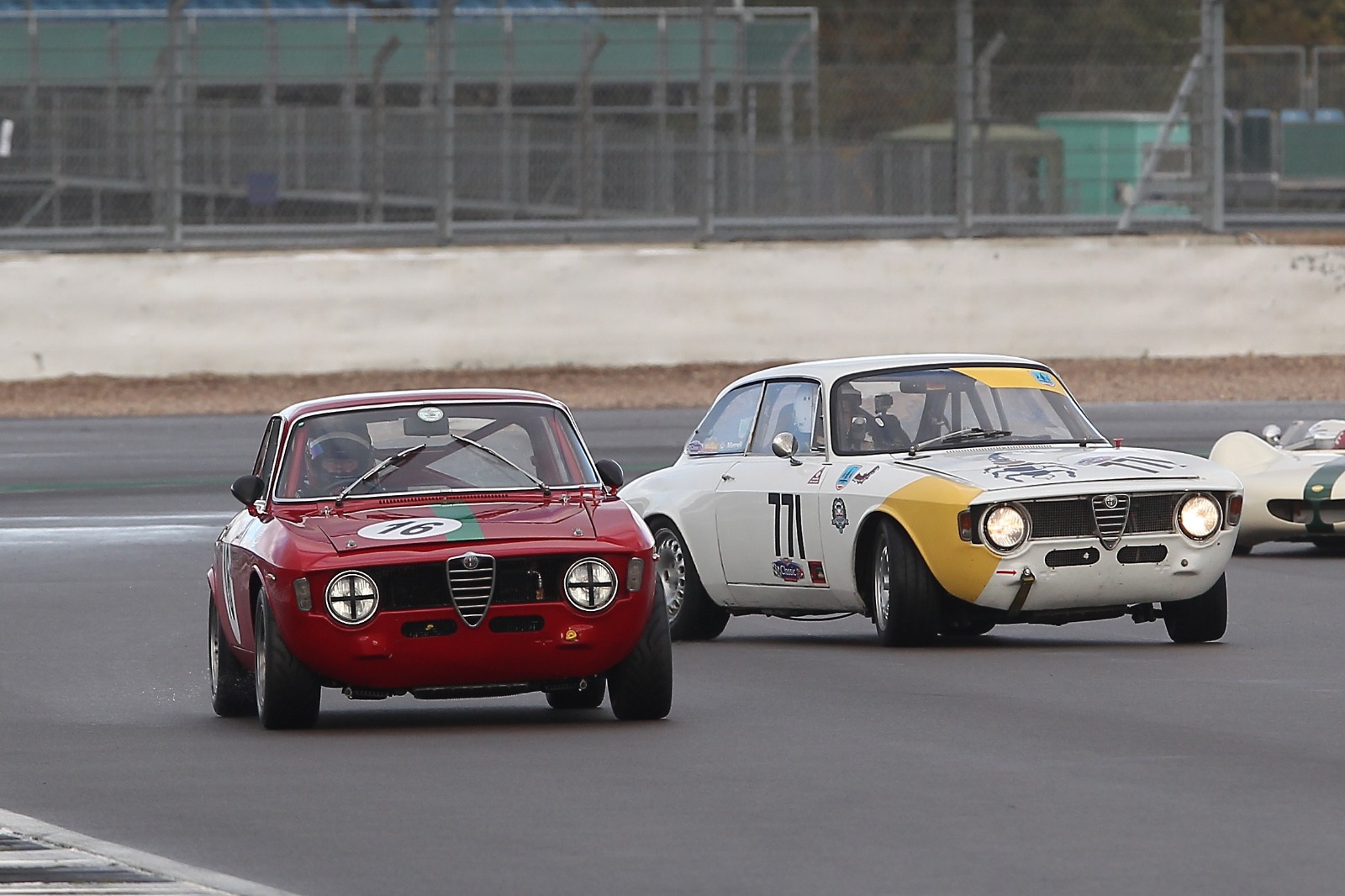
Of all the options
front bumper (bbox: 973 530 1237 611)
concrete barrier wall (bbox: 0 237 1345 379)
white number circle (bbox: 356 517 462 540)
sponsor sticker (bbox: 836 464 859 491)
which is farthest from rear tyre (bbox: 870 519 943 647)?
concrete barrier wall (bbox: 0 237 1345 379)

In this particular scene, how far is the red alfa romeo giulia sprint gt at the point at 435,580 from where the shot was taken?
8703 millimetres

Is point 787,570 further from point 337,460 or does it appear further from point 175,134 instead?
point 175,134

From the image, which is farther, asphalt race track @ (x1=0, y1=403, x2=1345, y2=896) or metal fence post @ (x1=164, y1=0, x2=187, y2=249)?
metal fence post @ (x1=164, y1=0, x2=187, y2=249)

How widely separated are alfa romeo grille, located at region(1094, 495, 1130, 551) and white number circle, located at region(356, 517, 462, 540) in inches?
118

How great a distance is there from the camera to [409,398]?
979 centimetres

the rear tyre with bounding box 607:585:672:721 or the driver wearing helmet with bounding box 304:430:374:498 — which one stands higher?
the driver wearing helmet with bounding box 304:430:374:498

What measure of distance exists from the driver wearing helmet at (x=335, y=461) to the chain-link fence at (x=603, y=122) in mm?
16517

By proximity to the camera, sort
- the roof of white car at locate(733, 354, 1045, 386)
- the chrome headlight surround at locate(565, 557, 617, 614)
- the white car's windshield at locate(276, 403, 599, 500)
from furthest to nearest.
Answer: the roof of white car at locate(733, 354, 1045, 386)
the white car's windshield at locate(276, 403, 599, 500)
the chrome headlight surround at locate(565, 557, 617, 614)

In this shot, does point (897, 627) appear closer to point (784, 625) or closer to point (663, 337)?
point (784, 625)

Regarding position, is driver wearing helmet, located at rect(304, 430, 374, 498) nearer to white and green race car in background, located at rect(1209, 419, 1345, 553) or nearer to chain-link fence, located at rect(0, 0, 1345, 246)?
white and green race car in background, located at rect(1209, 419, 1345, 553)

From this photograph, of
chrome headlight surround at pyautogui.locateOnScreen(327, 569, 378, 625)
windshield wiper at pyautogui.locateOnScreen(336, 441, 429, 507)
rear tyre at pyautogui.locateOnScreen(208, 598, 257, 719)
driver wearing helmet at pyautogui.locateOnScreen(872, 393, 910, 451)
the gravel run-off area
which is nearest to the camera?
chrome headlight surround at pyautogui.locateOnScreen(327, 569, 378, 625)

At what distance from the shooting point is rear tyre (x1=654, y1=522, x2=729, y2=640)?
12.2 meters

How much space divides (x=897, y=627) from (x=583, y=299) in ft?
48.8

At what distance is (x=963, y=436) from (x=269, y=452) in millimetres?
3245
